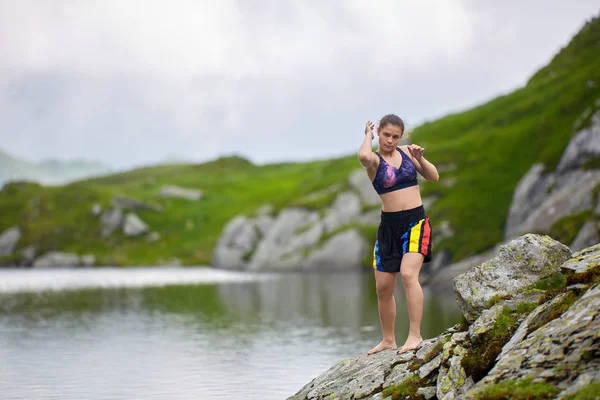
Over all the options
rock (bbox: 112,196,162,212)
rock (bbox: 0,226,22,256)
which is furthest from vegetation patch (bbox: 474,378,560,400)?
rock (bbox: 112,196,162,212)

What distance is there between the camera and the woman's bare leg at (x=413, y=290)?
15.7m

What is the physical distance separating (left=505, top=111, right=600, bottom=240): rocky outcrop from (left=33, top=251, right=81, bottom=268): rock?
9195 cm

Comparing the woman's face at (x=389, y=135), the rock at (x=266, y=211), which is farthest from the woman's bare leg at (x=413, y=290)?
the rock at (x=266, y=211)

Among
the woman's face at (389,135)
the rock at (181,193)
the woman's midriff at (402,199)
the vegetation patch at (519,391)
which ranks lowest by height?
the vegetation patch at (519,391)

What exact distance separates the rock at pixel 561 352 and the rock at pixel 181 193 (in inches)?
6526

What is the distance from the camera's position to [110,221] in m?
154

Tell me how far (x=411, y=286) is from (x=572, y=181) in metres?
54.4

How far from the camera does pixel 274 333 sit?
3741 cm

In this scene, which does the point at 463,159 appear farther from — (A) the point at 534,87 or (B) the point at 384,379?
(B) the point at 384,379

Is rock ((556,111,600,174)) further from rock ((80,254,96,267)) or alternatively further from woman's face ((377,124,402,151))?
rock ((80,254,96,267))

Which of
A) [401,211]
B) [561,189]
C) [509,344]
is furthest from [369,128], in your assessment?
[561,189]

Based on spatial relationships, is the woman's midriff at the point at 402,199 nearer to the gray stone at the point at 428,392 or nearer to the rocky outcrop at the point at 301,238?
the gray stone at the point at 428,392

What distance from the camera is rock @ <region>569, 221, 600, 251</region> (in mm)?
49719

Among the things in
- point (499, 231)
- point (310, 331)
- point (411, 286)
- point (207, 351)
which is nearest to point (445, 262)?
point (499, 231)
